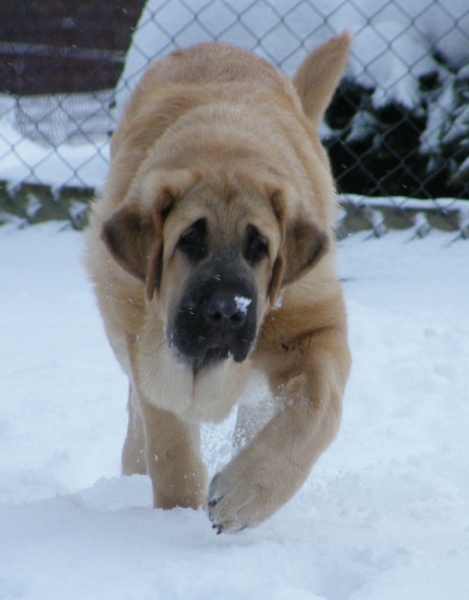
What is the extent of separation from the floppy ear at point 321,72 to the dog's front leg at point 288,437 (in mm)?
1530

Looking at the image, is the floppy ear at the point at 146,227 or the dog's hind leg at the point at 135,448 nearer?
the floppy ear at the point at 146,227

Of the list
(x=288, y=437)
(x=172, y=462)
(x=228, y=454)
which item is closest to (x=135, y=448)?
(x=228, y=454)

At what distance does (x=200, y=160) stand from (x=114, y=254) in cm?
40

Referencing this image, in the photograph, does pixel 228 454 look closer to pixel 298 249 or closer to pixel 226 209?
pixel 298 249

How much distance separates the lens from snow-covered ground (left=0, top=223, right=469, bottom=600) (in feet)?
6.40

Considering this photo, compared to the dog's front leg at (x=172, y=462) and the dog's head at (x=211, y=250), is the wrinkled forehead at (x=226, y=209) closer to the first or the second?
the dog's head at (x=211, y=250)

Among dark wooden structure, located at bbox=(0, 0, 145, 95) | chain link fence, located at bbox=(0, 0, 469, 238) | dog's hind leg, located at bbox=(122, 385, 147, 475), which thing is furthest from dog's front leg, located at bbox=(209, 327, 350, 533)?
dark wooden structure, located at bbox=(0, 0, 145, 95)

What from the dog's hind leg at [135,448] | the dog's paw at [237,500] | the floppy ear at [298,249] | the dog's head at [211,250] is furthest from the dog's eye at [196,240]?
the dog's hind leg at [135,448]

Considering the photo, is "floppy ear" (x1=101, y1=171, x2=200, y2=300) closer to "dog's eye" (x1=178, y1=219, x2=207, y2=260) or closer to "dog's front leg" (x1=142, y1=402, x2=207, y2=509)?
"dog's eye" (x1=178, y1=219, x2=207, y2=260)

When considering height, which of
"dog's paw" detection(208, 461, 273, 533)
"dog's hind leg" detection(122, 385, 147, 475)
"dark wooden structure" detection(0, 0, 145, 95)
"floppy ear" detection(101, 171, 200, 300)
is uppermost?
"floppy ear" detection(101, 171, 200, 300)

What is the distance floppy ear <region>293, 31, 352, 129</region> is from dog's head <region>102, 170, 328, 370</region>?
4.79 feet

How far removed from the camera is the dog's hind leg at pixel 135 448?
3.35 meters

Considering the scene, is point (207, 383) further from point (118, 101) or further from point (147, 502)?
point (118, 101)

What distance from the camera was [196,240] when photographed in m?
2.45
